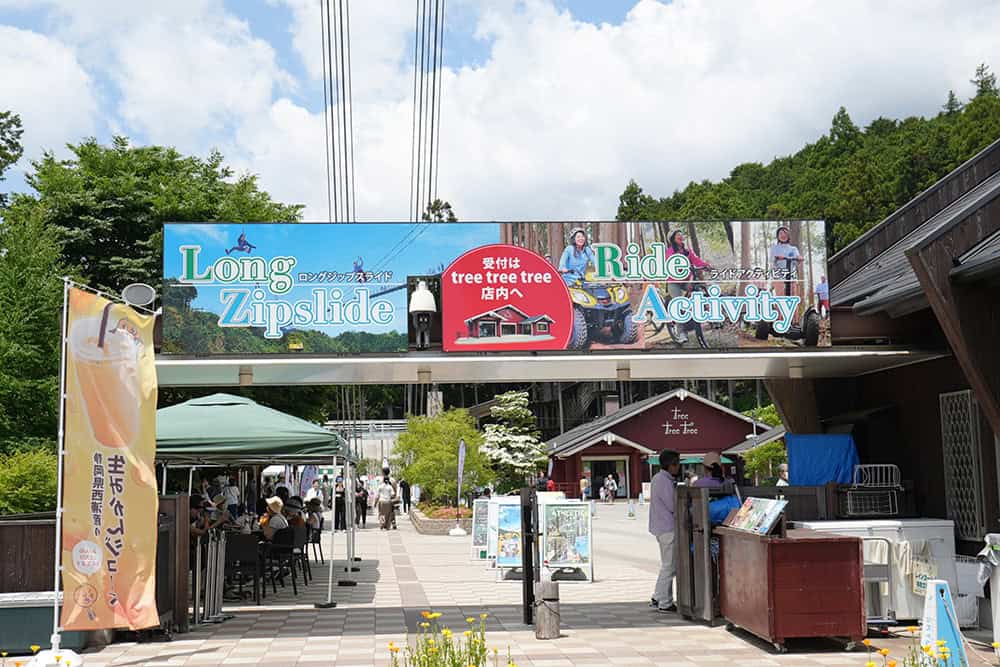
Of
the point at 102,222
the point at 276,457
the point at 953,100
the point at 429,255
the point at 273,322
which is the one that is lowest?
the point at 276,457

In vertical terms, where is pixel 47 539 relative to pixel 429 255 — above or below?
below

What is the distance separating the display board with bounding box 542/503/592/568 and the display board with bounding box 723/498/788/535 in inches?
211

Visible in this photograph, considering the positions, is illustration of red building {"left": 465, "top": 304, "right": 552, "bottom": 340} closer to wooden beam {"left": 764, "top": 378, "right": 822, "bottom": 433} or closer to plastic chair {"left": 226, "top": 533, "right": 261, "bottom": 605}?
plastic chair {"left": 226, "top": 533, "right": 261, "bottom": 605}

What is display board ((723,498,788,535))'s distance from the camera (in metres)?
9.68

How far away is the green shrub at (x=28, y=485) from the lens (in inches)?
656

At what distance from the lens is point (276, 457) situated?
13031 mm

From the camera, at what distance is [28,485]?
55.4 feet

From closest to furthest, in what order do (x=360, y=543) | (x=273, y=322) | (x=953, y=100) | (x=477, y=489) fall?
(x=273, y=322)
(x=360, y=543)
(x=477, y=489)
(x=953, y=100)

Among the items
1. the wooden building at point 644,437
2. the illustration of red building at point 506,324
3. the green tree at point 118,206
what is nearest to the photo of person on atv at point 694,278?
the illustration of red building at point 506,324

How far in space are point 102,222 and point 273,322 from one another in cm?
1931

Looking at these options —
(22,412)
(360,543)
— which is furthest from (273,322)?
(360,543)

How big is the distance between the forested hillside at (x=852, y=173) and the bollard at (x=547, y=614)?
3727cm

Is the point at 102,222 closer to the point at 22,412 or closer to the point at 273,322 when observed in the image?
the point at 22,412

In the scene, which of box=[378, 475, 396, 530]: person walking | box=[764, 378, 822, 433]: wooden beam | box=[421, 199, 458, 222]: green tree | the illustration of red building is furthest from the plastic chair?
box=[421, 199, 458, 222]: green tree
